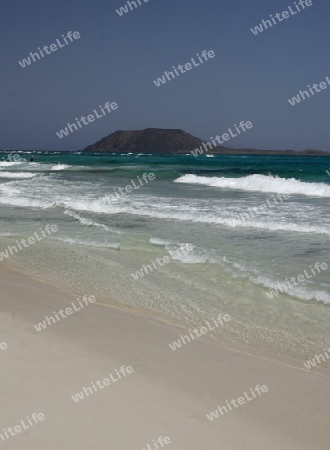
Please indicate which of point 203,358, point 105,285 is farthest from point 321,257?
point 203,358

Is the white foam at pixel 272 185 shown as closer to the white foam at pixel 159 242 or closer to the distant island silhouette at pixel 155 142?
the white foam at pixel 159 242

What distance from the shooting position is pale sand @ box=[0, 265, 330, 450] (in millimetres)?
2771

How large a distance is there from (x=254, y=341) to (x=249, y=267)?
278 cm

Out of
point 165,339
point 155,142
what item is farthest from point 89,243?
point 155,142

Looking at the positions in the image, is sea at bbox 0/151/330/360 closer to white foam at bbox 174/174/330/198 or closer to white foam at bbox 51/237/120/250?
white foam at bbox 51/237/120/250

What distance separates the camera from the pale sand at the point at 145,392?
2.77 meters

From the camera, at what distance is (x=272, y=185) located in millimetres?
24891

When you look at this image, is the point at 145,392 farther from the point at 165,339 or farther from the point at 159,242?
the point at 159,242

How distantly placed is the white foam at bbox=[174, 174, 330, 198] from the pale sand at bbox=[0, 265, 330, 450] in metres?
18.2

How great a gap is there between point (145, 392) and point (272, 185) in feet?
74.1

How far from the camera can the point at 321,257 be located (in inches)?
314

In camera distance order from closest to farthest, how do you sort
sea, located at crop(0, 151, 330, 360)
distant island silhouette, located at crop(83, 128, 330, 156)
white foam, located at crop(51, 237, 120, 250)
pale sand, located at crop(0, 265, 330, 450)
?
pale sand, located at crop(0, 265, 330, 450) < sea, located at crop(0, 151, 330, 360) < white foam, located at crop(51, 237, 120, 250) < distant island silhouette, located at crop(83, 128, 330, 156)

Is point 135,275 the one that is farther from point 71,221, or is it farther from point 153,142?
point 153,142

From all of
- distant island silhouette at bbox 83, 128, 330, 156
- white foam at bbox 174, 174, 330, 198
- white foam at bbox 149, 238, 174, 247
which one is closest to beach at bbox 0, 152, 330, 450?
white foam at bbox 149, 238, 174, 247
